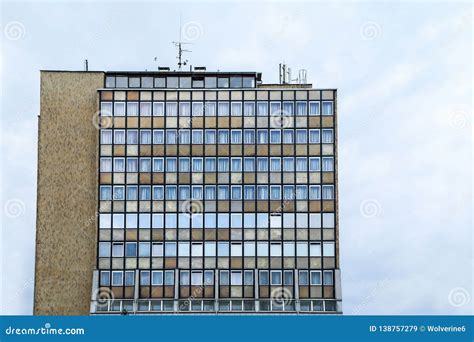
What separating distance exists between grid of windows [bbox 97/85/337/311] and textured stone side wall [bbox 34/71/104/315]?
2668 mm

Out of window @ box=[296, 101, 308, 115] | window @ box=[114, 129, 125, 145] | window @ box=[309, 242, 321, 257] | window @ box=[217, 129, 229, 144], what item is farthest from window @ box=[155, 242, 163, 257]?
window @ box=[296, 101, 308, 115]

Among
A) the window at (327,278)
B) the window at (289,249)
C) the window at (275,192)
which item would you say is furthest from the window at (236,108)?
the window at (327,278)

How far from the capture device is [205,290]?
101 meters

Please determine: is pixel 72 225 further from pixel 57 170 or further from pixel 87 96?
pixel 87 96

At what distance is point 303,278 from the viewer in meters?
101

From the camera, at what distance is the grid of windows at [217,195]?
101688 mm

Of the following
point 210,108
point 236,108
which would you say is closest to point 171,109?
point 210,108

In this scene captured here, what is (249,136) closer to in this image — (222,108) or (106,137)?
(222,108)

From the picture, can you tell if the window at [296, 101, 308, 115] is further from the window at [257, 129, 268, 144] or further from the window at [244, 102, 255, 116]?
the window at [244, 102, 255, 116]

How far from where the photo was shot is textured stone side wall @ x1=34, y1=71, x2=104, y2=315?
104 m

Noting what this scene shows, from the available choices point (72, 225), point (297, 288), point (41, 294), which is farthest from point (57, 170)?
point (297, 288)
